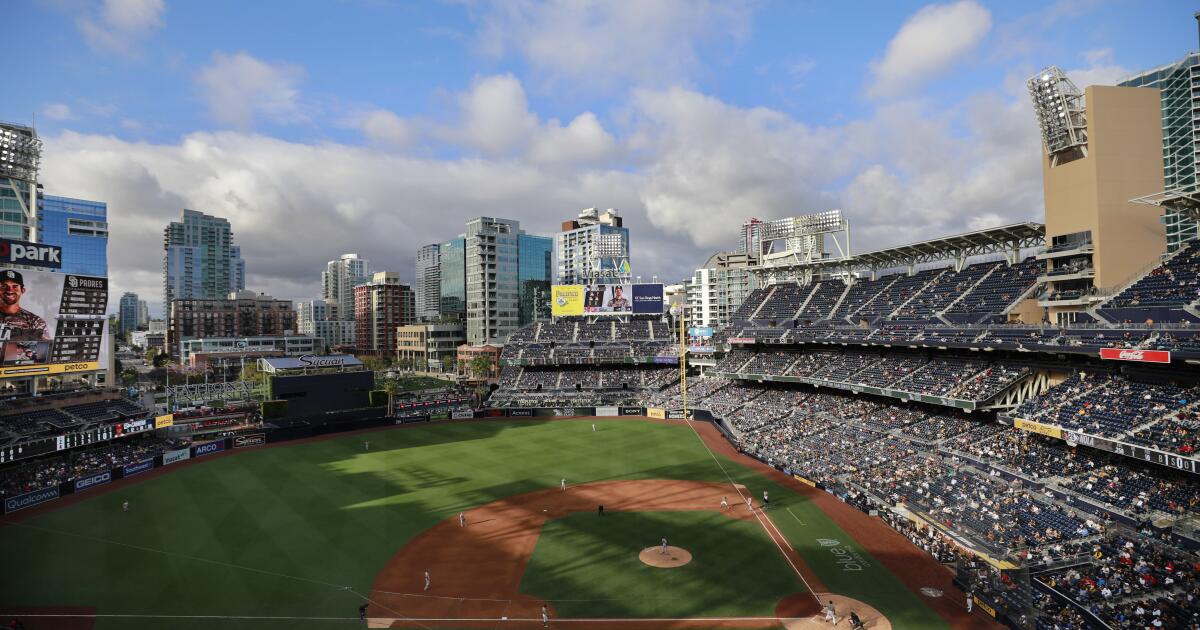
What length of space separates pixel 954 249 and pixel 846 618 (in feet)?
151

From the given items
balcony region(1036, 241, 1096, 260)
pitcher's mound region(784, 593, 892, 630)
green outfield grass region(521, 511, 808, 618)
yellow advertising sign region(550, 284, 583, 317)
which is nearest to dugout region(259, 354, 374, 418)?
yellow advertising sign region(550, 284, 583, 317)

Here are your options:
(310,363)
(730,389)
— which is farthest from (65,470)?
(730,389)

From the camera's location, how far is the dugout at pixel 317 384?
60.0 metres

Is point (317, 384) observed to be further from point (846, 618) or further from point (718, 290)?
point (718, 290)

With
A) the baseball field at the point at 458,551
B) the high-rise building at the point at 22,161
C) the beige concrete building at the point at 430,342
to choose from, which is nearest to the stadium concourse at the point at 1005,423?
the baseball field at the point at 458,551

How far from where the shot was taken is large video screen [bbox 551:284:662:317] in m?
87.4

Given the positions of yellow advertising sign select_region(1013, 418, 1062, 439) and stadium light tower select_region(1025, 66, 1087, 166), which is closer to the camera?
yellow advertising sign select_region(1013, 418, 1062, 439)

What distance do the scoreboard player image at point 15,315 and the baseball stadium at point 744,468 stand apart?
142 mm

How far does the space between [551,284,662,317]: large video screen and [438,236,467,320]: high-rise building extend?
70365 mm

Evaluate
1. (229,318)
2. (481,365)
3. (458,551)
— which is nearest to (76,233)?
(229,318)

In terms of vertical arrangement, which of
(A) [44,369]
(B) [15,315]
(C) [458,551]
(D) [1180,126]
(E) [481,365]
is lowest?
(C) [458,551]

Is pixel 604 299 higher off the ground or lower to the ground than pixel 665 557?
higher

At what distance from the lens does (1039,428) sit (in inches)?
1212

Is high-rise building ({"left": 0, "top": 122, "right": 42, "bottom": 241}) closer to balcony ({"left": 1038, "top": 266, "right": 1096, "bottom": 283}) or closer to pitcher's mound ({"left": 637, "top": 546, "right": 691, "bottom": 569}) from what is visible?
pitcher's mound ({"left": 637, "top": 546, "right": 691, "bottom": 569})
